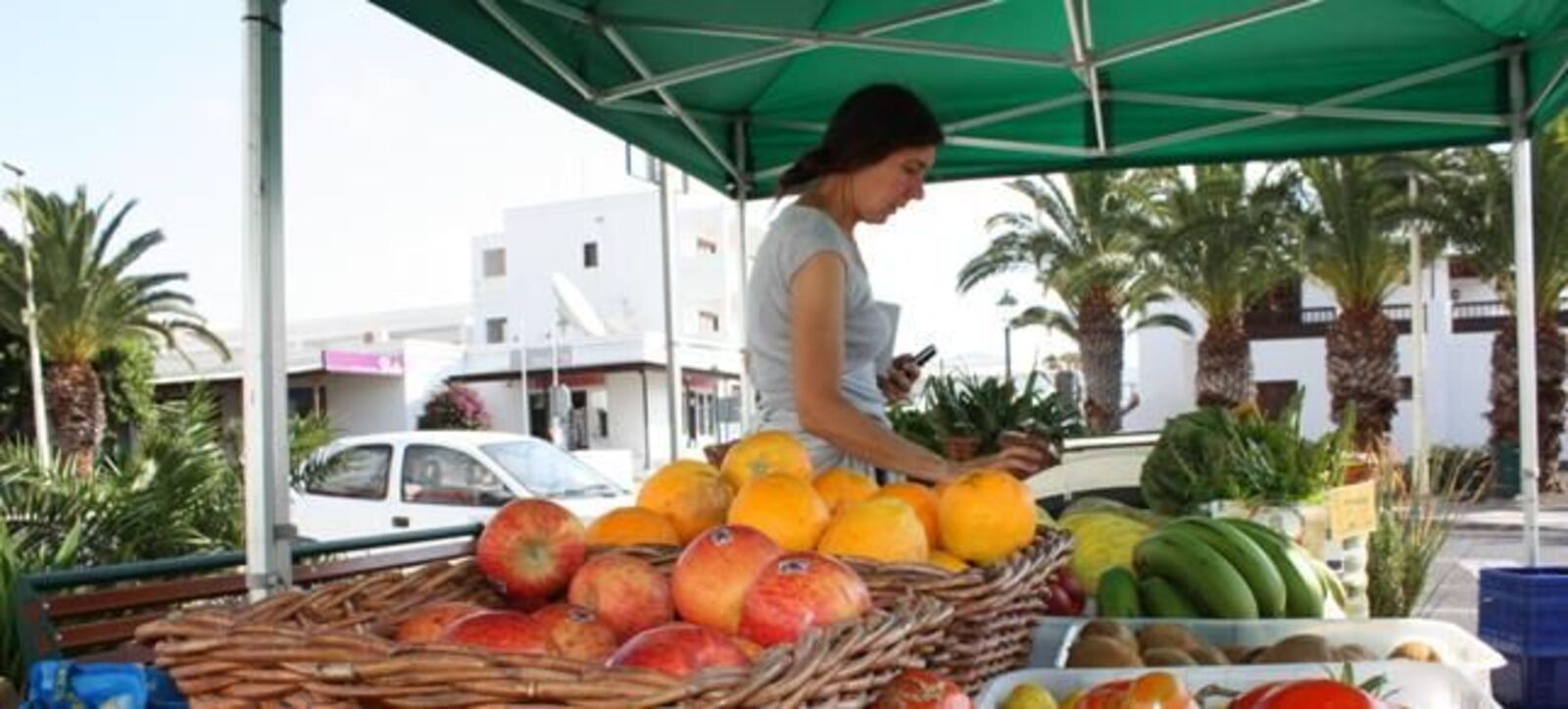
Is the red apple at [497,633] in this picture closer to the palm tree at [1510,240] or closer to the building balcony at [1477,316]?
the palm tree at [1510,240]

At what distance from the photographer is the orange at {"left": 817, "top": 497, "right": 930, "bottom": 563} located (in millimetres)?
1514

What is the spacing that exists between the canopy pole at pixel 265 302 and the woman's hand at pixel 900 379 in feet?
4.61

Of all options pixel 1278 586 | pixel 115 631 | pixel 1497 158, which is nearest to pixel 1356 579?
pixel 1278 586

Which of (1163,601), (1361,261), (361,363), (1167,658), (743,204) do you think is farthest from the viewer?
(361,363)

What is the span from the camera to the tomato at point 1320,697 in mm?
1204

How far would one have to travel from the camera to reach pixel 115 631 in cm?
350

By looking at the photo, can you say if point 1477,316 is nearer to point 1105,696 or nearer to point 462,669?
point 1105,696

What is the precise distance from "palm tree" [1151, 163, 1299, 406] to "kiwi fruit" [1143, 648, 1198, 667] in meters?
18.2

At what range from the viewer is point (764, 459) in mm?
1776

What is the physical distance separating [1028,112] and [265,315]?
3.39m

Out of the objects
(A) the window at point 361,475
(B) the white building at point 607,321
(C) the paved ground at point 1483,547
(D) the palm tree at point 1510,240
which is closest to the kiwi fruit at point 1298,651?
(C) the paved ground at point 1483,547

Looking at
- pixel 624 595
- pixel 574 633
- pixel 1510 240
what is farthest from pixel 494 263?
pixel 574 633

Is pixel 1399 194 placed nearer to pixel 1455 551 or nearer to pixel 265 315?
pixel 1455 551

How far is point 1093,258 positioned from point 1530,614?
59.9 feet
